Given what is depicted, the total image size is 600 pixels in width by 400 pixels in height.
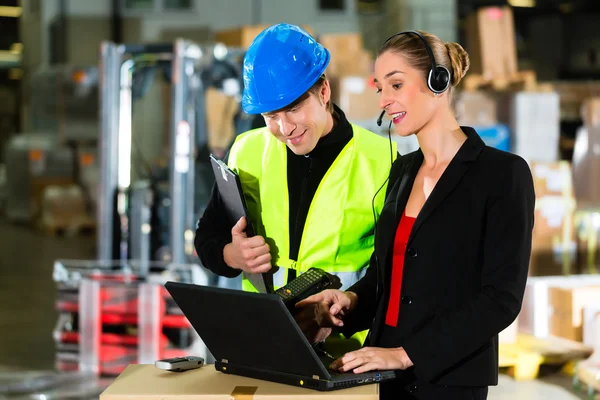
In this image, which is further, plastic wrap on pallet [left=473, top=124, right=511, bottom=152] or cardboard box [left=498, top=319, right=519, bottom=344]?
plastic wrap on pallet [left=473, top=124, right=511, bottom=152]

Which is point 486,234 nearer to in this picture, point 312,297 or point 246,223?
point 312,297

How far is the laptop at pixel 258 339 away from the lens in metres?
1.92

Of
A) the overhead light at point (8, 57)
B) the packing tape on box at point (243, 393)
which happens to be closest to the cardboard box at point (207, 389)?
the packing tape on box at point (243, 393)

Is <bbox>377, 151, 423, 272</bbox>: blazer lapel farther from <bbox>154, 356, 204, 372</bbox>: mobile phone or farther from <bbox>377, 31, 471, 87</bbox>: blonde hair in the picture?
<bbox>154, 356, 204, 372</bbox>: mobile phone

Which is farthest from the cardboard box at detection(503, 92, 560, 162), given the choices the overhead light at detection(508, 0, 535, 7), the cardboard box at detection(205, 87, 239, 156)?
the overhead light at detection(508, 0, 535, 7)

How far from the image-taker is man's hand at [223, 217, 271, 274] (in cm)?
245

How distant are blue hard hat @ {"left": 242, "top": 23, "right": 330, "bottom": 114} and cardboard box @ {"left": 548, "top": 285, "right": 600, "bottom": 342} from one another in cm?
433

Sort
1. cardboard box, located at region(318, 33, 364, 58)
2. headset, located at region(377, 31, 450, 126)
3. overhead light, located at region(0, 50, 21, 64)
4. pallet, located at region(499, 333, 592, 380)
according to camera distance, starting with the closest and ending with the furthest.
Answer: headset, located at region(377, 31, 450, 126) < pallet, located at region(499, 333, 592, 380) < cardboard box, located at region(318, 33, 364, 58) < overhead light, located at region(0, 50, 21, 64)

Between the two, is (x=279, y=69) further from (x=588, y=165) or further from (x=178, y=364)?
(x=588, y=165)

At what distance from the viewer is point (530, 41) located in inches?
987

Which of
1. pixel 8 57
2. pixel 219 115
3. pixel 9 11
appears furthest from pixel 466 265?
pixel 8 57

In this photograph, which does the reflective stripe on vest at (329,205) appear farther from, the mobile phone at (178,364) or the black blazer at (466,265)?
the mobile phone at (178,364)

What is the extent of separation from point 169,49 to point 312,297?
5670 mm

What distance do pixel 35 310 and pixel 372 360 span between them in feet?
25.6
